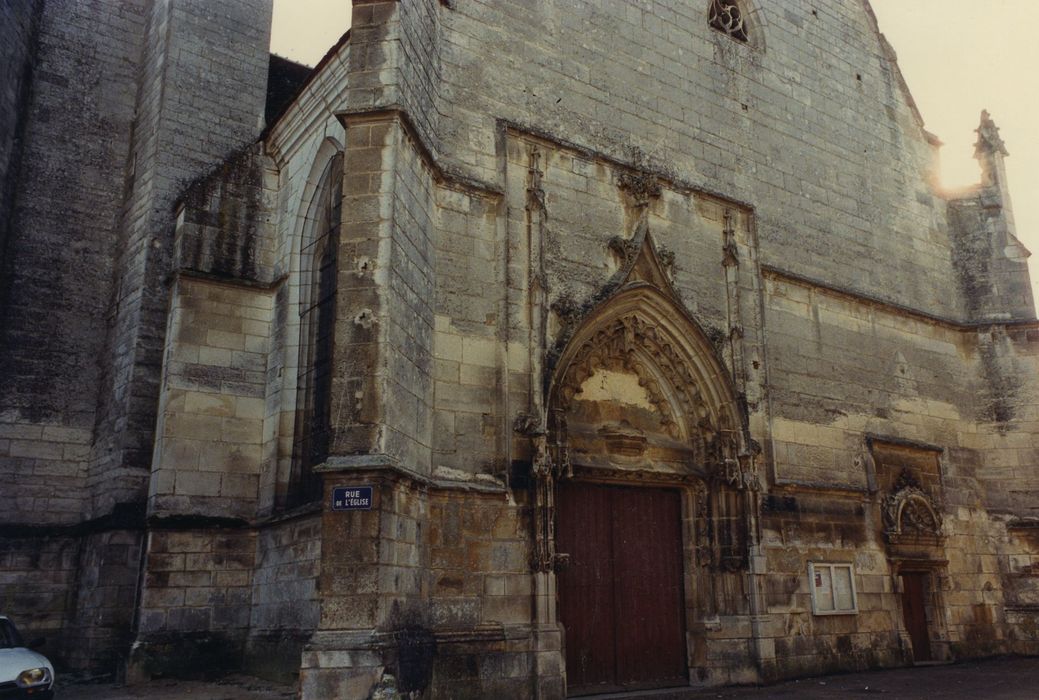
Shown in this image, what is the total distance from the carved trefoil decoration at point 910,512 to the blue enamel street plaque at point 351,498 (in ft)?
25.1

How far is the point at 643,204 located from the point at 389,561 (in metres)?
5.35

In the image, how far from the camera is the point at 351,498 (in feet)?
22.4

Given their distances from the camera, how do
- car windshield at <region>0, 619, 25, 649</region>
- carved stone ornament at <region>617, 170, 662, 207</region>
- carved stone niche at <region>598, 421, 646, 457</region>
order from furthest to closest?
1. carved stone ornament at <region>617, 170, 662, 207</region>
2. carved stone niche at <region>598, 421, 646, 457</region>
3. car windshield at <region>0, 619, 25, 649</region>

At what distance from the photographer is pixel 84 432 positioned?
34.3 feet

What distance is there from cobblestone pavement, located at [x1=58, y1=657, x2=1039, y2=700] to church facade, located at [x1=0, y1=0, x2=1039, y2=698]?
1.02ft

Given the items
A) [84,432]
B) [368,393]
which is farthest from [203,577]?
[368,393]

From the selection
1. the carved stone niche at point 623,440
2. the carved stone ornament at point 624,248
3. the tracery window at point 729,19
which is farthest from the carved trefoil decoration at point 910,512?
the tracery window at point 729,19

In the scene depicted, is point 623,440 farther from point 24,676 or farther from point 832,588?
point 24,676

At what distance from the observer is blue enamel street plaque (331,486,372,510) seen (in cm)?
681

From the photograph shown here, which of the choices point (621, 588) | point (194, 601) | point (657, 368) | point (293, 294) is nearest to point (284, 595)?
point (194, 601)

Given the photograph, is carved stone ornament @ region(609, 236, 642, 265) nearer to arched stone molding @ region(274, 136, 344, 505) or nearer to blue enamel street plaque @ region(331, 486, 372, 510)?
arched stone molding @ region(274, 136, 344, 505)

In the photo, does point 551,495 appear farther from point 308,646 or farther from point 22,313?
point 22,313

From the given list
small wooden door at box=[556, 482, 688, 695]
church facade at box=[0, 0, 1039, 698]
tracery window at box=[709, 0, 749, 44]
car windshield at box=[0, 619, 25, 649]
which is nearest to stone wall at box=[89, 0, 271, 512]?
church facade at box=[0, 0, 1039, 698]

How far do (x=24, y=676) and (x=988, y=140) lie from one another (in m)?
14.5
